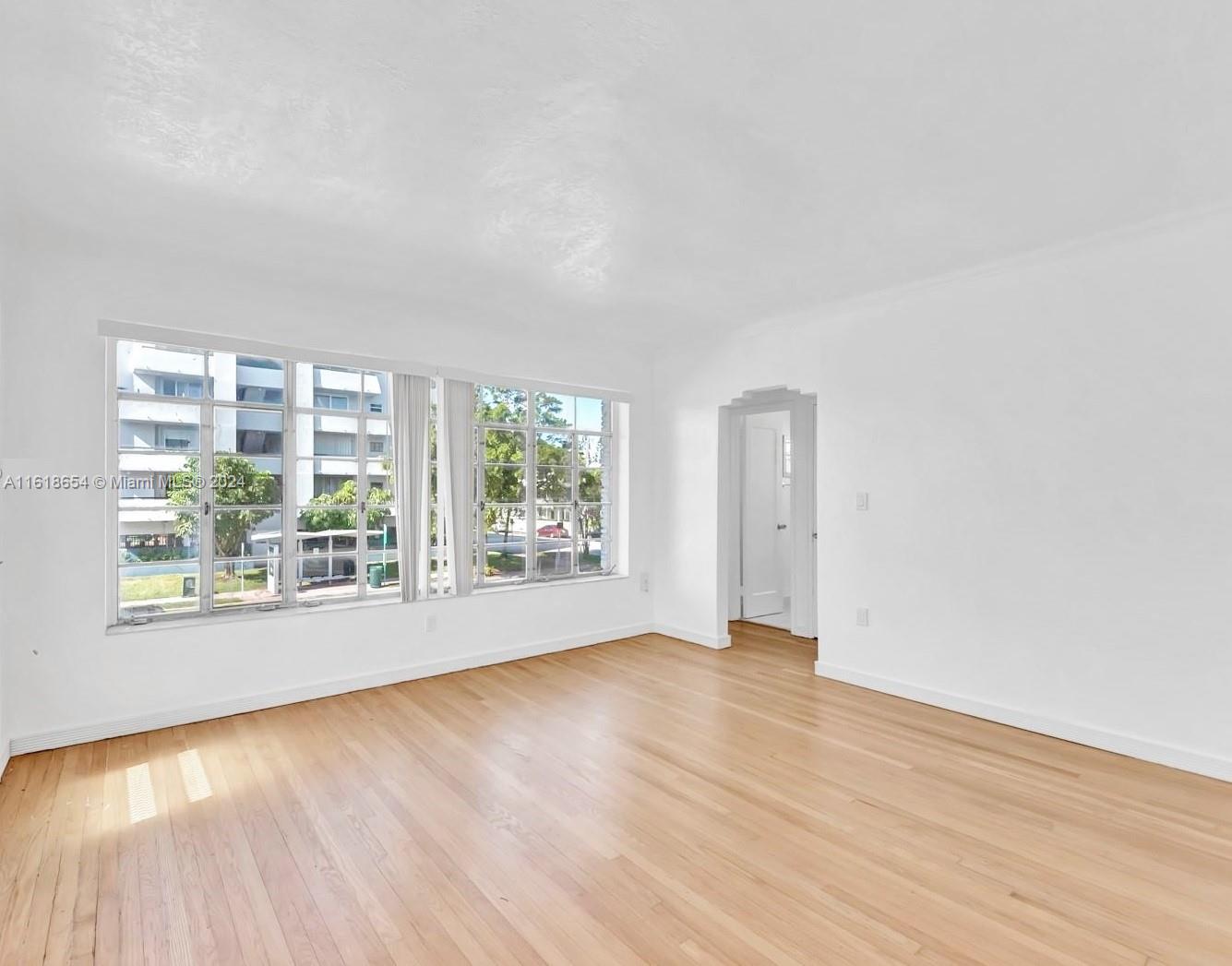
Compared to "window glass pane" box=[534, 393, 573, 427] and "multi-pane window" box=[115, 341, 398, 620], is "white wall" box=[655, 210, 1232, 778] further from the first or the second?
"multi-pane window" box=[115, 341, 398, 620]

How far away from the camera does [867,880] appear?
2.30 meters

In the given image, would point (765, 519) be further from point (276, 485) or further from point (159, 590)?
point (159, 590)

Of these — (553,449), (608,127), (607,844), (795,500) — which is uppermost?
(608,127)

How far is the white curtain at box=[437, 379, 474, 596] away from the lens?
498cm

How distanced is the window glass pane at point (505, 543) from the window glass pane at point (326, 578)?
44.4 inches

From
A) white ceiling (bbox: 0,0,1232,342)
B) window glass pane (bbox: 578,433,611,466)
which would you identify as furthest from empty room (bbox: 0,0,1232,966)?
window glass pane (bbox: 578,433,611,466)

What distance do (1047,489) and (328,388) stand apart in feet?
15.6

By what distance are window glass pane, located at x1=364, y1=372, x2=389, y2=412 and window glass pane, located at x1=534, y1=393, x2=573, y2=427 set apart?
4.45 ft

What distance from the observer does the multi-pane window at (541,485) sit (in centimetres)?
545

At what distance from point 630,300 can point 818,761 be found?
321cm

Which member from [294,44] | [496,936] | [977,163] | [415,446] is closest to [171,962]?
[496,936]

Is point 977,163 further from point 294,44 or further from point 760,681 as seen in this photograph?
point 760,681

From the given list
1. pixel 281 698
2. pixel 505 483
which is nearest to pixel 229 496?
pixel 281 698

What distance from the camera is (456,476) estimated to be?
5031mm
